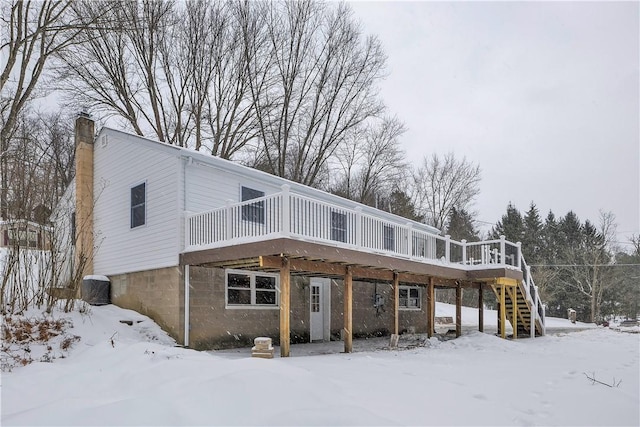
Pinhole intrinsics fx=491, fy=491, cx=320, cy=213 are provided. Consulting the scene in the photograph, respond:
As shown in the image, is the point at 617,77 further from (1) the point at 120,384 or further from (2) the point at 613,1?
(1) the point at 120,384

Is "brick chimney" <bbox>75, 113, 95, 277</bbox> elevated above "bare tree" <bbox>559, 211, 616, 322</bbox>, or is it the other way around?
"brick chimney" <bbox>75, 113, 95, 277</bbox>

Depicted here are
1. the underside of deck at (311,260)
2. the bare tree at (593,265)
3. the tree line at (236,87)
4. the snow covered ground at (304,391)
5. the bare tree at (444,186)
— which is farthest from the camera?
the bare tree at (444,186)

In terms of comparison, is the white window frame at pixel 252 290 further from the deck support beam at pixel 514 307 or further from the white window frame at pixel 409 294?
the deck support beam at pixel 514 307

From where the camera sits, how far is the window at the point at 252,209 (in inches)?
470

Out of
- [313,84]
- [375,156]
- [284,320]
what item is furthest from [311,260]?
[375,156]

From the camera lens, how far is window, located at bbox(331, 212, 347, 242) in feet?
46.7

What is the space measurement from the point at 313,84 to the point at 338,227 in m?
12.7

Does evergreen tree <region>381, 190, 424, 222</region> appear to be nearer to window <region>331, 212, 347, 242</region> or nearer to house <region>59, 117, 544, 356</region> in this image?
house <region>59, 117, 544, 356</region>

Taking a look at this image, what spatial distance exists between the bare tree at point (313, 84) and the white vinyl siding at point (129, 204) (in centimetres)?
1124

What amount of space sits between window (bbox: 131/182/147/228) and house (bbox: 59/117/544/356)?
0.05m

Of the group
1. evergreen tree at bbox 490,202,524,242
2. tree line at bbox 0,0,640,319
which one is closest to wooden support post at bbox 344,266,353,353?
tree line at bbox 0,0,640,319

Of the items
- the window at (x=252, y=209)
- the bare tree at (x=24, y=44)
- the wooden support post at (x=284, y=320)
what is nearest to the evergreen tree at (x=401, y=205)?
the window at (x=252, y=209)

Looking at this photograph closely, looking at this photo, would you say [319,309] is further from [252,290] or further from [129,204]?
[129,204]

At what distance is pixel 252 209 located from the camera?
12.3 metres
